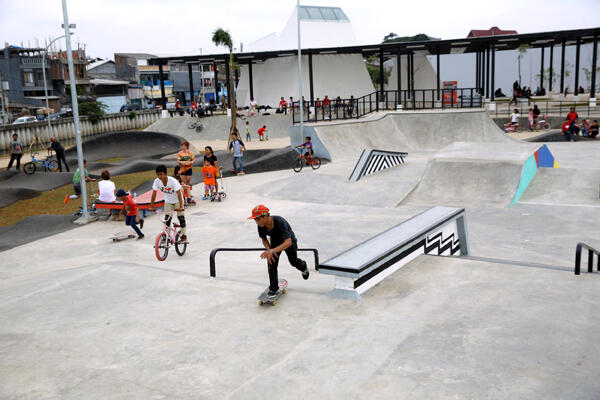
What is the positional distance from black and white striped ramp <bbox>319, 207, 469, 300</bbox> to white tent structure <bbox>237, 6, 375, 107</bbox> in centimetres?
3926

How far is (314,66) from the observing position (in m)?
48.5

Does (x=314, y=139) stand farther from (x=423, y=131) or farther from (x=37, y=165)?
(x=37, y=165)

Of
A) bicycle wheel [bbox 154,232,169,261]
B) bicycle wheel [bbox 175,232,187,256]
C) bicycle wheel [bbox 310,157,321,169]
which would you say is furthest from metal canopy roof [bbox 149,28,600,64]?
bicycle wheel [bbox 154,232,169,261]

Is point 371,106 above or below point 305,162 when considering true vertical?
above

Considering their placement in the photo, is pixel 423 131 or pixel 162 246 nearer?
pixel 162 246

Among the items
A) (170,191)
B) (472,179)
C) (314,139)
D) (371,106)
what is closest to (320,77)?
(371,106)

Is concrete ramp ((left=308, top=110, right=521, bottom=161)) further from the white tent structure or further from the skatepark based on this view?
the white tent structure

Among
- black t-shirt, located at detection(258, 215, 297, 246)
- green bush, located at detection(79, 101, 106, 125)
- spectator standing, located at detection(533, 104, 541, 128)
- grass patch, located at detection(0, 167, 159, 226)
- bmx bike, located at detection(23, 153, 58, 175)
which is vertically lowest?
grass patch, located at detection(0, 167, 159, 226)

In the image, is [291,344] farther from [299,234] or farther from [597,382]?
[299,234]

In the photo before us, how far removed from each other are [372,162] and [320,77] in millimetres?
31617

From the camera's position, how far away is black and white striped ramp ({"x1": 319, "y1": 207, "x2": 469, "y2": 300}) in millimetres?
6488

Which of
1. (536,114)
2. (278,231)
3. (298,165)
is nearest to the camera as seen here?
(278,231)

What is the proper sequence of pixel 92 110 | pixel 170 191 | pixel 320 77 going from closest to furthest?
pixel 170 191
pixel 320 77
pixel 92 110

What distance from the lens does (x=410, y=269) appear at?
761 centimetres
